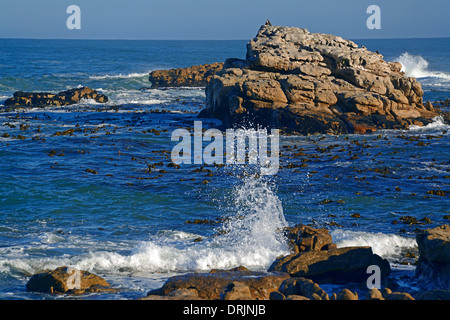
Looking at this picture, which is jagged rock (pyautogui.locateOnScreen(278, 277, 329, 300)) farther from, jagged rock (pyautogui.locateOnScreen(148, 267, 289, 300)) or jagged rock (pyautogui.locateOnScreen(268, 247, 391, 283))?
jagged rock (pyautogui.locateOnScreen(268, 247, 391, 283))

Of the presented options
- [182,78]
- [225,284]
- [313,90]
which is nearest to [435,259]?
[225,284]

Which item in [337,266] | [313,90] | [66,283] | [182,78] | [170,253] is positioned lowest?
[170,253]

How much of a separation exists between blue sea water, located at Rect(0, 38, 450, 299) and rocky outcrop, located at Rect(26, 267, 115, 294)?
0.98 ft

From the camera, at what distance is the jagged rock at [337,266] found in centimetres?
1422

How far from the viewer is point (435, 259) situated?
1335cm

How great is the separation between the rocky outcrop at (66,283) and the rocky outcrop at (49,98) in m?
40.9

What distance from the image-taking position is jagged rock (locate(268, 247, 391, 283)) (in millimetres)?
14219

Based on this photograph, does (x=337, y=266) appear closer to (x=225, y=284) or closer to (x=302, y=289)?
(x=302, y=289)

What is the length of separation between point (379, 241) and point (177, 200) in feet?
29.0

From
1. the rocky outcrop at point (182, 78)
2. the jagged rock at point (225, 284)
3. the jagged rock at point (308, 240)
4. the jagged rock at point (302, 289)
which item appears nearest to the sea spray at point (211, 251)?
the jagged rock at point (308, 240)

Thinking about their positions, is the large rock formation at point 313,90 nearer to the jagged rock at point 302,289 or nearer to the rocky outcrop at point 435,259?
the rocky outcrop at point 435,259

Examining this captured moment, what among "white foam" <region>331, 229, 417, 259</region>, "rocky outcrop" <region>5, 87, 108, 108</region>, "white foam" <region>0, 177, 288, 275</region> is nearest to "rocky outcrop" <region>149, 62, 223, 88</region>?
"rocky outcrop" <region>5, 87, 108, 108</region>

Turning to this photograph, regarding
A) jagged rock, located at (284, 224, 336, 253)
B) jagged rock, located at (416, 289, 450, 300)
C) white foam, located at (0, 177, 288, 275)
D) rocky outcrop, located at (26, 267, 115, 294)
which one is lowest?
white foam, located at (0, 177, 288, 275)
